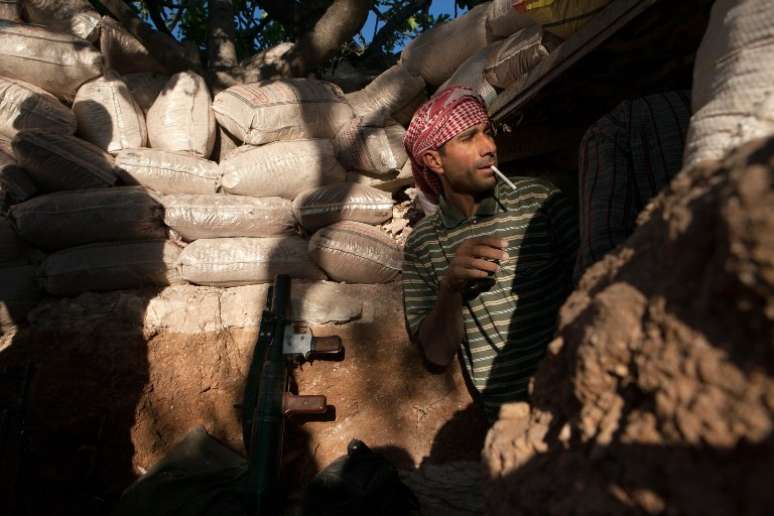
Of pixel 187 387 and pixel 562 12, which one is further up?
pixel 562 12

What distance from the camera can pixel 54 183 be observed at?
2.39m

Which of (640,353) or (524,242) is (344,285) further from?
(640,353)

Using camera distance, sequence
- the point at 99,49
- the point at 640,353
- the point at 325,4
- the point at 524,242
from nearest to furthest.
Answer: the point at 640,353, the point at 524,242, the point at 99,49, the point at 325,4

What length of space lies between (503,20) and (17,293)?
277 centimetres

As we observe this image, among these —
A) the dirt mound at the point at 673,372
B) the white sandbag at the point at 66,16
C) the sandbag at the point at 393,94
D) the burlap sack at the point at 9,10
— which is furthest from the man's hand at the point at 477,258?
the burlap sack at the point at 9,10

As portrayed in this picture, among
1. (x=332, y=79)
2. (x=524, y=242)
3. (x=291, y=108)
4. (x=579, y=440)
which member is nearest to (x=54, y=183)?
(x=291, y=108)

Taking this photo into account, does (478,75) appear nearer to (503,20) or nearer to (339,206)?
(503,20)

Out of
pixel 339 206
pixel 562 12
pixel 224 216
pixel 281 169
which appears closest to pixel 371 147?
pixel 339 206

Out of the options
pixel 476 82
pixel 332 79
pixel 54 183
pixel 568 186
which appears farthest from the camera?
pixel 332 79

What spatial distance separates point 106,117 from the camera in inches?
101

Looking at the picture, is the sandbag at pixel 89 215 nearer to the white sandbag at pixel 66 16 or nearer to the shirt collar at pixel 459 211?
the white sandbag at pixel 66 16

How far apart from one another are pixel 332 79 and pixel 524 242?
236 cm

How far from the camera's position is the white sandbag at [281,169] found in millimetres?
2506

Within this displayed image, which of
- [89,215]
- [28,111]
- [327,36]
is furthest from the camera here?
[327,36]
